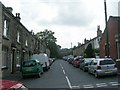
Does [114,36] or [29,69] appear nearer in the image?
[29,69]

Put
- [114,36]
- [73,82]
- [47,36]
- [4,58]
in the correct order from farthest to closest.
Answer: [47,36]
[114,36]
[4,58]
[73,82]

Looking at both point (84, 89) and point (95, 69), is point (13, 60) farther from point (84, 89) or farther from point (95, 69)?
point (84, 89)

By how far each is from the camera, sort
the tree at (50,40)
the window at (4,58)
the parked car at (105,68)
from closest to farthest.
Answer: the parked car at (105,68) < the window at (4,58) < the tree at (50,40)

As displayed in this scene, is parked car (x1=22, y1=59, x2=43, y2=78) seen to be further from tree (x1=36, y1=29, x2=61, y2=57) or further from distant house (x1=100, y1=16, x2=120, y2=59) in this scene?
tree (x1=36, y1=29, x2=61, y2=57)

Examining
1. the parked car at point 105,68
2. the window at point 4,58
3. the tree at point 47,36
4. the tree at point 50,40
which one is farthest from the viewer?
the tree at point 47,36

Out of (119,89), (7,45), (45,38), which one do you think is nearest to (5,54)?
(7,45)

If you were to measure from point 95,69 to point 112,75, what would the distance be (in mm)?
1413

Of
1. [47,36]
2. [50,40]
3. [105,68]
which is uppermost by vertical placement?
[47,36]

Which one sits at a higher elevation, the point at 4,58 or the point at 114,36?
the point at 114,36

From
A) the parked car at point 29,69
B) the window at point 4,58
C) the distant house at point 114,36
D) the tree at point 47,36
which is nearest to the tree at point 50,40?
the tree at point 47,36

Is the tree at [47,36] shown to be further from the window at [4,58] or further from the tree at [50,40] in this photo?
the window at [4,58]

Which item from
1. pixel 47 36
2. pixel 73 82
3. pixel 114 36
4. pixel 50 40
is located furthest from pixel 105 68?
pixel 47 36

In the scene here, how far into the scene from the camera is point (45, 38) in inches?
4471

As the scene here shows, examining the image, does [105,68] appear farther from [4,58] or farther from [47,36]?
[47,36]
